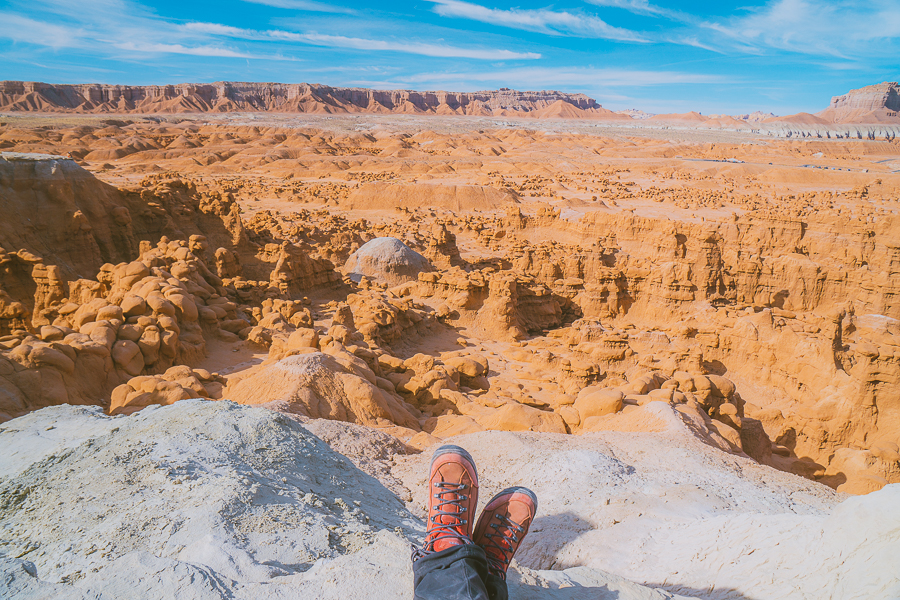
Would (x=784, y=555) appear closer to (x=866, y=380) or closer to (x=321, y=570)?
(x=321, y=570)

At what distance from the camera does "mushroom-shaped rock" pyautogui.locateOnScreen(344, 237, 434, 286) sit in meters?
16.2

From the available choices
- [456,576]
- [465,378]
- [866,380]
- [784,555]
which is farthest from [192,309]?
[866,380]

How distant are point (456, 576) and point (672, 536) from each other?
193cm

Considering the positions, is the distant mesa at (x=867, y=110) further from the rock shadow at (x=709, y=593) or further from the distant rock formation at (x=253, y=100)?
the rock shadow at (x=709, y=593)

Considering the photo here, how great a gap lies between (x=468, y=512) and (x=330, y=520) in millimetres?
811

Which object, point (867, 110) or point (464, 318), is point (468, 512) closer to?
point (464, 318)

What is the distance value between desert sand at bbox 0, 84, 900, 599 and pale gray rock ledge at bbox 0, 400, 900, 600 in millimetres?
19

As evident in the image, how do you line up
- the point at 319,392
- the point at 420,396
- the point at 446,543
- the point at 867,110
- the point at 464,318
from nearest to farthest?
the point at 446,543 → the point at 319,392 → the point at 420,396 → the point at 464,318 → the point at 867,110

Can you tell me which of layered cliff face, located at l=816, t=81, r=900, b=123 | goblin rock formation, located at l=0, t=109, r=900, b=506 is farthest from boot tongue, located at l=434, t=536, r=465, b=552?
layered cliff face, located at l=816, t=81, r=900, b=123

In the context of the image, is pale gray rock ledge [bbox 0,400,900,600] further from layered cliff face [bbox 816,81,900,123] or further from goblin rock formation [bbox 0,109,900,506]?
layered cliff face [bbox 816,81,900,123]

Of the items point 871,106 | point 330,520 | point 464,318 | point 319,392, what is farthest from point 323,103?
point 330,520

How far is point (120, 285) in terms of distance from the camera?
9.20m

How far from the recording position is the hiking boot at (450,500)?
97.3 inches

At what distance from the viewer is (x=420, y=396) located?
26.9 feet
